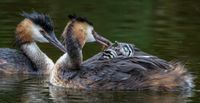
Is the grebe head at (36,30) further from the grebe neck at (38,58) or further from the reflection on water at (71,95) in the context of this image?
the reflection on water at (71,95)

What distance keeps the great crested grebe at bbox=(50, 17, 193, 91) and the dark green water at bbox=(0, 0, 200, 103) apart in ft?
0.62

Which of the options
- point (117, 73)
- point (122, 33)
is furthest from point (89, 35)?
point (122, 33)

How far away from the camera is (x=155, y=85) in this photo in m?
13.3

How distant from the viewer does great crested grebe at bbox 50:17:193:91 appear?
13.3 metres

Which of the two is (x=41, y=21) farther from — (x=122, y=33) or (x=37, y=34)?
(x=122, y=33)

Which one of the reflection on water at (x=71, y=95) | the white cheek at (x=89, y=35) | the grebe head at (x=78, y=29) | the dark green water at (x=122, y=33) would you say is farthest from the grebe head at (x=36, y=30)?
the reflection on water at (x=71, y=95)

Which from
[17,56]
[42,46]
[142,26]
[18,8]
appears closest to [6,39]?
[42,46]

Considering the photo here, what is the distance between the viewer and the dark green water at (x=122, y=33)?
12.8 m

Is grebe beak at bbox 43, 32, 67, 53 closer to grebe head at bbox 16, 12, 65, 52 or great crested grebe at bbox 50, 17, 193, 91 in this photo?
grebe head at bbox 16, 12, 65, 52

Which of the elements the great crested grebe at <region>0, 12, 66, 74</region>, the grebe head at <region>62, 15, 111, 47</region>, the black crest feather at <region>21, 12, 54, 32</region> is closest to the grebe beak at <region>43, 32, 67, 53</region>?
the great crested grebe at <region>0, 12, 66, 74</region>

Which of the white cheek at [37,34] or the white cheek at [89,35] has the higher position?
the white cheek at [37,34]

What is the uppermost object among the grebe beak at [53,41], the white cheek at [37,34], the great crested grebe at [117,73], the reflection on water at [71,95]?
the white cheek at [37,34]

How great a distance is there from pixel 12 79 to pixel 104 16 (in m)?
6.87

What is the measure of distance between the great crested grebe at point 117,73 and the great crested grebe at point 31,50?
5.00ft
